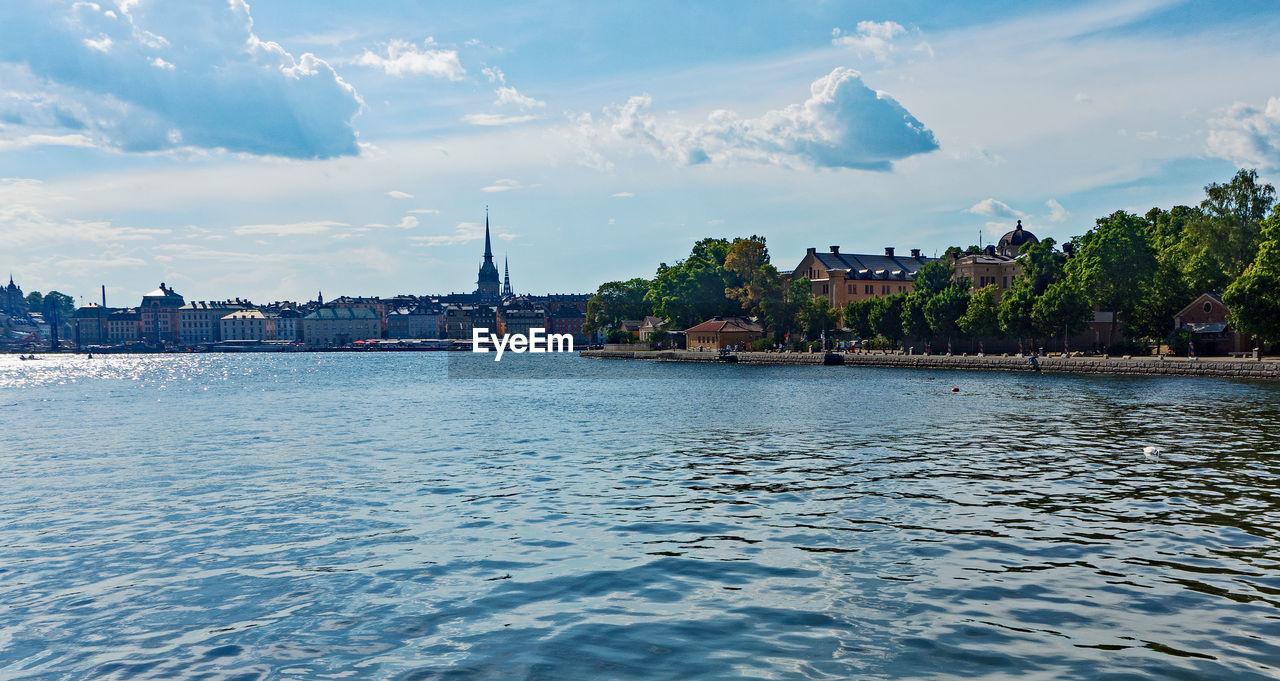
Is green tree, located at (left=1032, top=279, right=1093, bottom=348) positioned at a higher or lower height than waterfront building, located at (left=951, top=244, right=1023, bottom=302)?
lower

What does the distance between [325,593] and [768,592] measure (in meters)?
6.75

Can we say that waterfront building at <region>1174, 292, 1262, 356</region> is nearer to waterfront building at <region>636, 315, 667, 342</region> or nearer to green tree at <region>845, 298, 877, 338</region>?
green tree at <region>845, 298, 877, 338</region>

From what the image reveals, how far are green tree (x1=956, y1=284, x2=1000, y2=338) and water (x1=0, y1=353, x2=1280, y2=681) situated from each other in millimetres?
64850

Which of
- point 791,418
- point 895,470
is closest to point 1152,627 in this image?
point 895,470

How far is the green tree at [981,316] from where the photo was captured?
3907 inches

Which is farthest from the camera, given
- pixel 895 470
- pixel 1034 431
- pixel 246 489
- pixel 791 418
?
pixel 791 418

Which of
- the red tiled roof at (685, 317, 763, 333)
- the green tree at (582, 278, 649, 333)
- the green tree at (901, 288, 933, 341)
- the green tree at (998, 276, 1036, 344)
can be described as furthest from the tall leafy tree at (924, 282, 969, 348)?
the green tree at (582, 278, 649, 333)

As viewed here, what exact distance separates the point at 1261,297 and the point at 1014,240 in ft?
306

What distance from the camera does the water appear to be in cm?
1094

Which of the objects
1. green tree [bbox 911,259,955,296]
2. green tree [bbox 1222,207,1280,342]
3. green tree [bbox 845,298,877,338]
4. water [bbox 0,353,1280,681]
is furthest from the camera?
green tree [bbox 845,298,877,338]

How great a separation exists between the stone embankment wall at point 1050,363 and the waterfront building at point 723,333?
24.2 feet

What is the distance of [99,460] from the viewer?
31062mm

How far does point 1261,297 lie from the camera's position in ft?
214

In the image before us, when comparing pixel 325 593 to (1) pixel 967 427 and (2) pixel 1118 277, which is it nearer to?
(1) pixel 967 427
